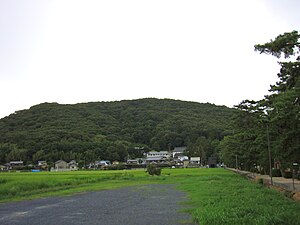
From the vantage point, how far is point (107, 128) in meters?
122

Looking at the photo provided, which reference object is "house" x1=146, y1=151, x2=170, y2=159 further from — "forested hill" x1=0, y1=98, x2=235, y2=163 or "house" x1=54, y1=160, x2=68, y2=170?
"house" x1=54, y1=160, x2=68, y2=170

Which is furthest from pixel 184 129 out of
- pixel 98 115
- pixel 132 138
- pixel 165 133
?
pixel 98 115

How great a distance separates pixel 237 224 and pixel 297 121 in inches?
308

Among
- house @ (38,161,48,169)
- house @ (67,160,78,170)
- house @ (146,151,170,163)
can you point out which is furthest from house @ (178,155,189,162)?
house @ (38,161,48,169)

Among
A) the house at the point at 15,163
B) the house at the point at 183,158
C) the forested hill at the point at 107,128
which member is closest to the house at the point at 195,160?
the house at the point at 183,158

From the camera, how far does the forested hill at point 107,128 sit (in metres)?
94.5

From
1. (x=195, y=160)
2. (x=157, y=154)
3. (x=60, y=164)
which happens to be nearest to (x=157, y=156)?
(x=157, y=154)

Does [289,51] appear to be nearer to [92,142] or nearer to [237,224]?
[237,224]

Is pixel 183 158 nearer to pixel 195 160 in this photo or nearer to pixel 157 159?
pixel 195 160

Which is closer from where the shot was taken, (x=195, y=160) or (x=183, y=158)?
(x=195, y=160)

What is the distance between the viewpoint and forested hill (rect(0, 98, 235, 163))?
A: 9450 cm

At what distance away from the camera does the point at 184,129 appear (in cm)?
12344

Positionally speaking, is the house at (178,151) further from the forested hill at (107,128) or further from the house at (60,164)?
the house at (60,164)

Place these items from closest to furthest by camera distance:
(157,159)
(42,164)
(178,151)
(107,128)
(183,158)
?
(42,164)
(183,158)
(107,128)
(157,159)
(178,151)
